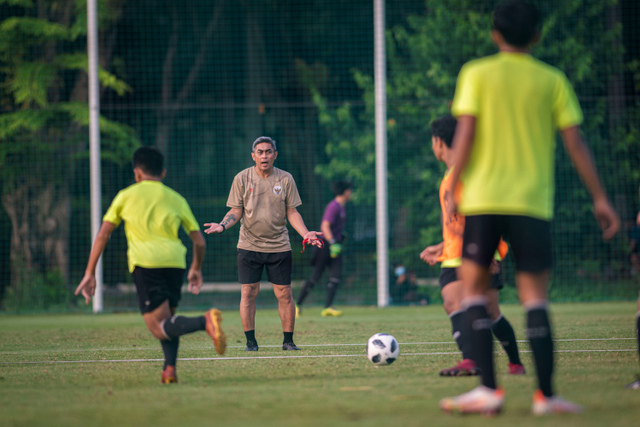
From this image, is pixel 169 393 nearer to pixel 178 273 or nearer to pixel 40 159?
pixel 178 273

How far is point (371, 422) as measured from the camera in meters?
3.79

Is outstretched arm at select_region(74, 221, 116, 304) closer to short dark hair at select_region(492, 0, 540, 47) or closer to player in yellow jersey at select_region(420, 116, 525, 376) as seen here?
player in yellow jersey at select_region(420, 116, 525, 376)

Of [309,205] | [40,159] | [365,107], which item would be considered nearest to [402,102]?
[365,107]

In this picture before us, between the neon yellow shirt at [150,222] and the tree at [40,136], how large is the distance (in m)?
11.9

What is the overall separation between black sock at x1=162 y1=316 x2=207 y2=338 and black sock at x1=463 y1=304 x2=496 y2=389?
2.03 meters

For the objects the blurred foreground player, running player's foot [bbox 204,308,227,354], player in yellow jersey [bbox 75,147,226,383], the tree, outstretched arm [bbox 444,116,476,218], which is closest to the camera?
outstretched arm [bbox 444,116,476,218]

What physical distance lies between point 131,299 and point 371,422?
1332 cm

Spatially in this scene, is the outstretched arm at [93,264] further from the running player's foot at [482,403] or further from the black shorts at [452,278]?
the running player's foot at [482,403]

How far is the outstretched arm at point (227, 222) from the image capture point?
7527 millimetres

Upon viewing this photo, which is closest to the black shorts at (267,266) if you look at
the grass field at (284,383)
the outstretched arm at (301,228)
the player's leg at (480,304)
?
the outstretched arm at (301,228)

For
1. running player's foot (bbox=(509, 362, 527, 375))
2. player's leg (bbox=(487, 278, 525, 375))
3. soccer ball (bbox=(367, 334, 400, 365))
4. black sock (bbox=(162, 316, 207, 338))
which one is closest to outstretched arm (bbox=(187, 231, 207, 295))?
black sock (bbox=(162, 316, 207, 338))

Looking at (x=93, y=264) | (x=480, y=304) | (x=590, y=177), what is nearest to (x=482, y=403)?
(x=480, y=304)

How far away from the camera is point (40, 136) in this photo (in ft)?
56.1

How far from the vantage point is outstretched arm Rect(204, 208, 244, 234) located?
24.7ft
